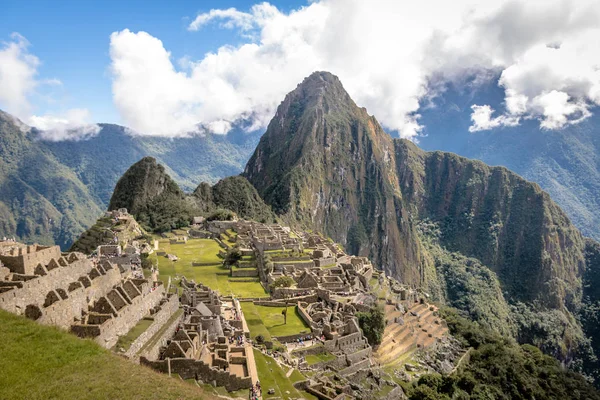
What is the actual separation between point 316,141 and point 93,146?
9624 cm

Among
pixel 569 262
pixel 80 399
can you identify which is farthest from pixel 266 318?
pixel 569 262

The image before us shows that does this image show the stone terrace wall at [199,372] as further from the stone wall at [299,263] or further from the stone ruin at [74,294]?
the stone wall at [299,263]

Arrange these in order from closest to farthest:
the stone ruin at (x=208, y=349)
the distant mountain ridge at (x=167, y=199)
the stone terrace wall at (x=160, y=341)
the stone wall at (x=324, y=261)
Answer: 1. the stone ruin at (x=208, y=349)
2. the stone terrace wall at (x=160, y=341)
3. the stone wall at (x=324, y=261)
4. the distant mountain ridge at (x=167, y=199)

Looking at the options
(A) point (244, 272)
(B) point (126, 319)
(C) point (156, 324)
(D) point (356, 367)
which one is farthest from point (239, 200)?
(B) point (126, 319)

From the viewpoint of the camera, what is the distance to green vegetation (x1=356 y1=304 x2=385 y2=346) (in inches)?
1564

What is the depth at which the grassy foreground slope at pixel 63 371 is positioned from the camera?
1368 centimetres

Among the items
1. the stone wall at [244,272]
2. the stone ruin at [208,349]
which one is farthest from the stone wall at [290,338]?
the stone wall at [244,272]

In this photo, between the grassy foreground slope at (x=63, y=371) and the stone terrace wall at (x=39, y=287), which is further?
the stone terrace wall at (x=39, y=287)

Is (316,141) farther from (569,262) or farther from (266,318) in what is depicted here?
(266,318)

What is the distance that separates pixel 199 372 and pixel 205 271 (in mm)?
30293

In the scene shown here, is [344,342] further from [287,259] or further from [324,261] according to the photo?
[324,261]

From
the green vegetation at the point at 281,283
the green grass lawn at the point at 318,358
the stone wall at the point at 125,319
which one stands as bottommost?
the green grass lawn at the point at 318,358

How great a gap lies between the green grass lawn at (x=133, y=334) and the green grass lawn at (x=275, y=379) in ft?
22.8

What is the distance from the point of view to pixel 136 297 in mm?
25328
